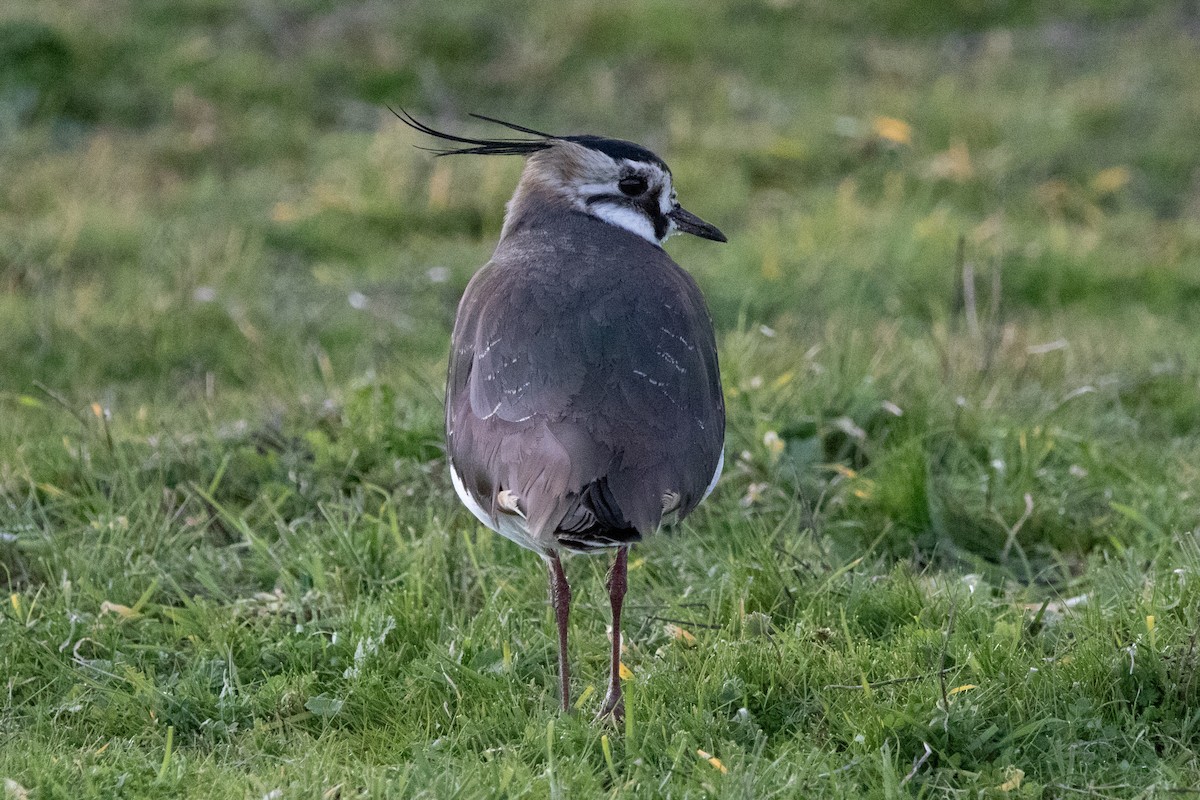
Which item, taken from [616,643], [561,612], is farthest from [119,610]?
[616,643]

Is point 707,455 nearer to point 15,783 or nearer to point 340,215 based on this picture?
point 15,783

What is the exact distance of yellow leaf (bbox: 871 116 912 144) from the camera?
7.43m

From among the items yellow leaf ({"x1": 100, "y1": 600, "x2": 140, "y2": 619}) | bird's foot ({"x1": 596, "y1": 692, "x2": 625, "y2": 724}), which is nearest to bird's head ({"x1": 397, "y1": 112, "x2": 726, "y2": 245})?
bird's foot ({"x1": 596, "y1": 692, "x2": 625, "y2": 724})

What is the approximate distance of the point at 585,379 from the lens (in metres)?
3.47

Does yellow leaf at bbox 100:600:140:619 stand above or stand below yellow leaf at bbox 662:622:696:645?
below

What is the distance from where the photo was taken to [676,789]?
3072 mm

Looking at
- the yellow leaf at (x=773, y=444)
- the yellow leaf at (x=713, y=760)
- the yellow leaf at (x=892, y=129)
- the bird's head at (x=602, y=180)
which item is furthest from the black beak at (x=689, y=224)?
the yellow leaf at (x=892, y=129)

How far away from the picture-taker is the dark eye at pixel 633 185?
413cm

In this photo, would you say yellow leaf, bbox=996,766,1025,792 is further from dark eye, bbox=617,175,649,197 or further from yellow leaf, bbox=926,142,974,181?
yellow leaf, bbox=926,142,974,181

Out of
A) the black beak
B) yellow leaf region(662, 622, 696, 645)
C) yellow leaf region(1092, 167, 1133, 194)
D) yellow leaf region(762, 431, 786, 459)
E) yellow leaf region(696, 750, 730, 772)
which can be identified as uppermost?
the black beak

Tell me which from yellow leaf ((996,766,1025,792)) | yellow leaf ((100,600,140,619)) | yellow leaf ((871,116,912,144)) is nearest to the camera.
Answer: yellow leaf ((996,766,1025,792))

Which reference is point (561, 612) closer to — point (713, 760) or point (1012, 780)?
point (713, 760)

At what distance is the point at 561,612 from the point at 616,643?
17cm

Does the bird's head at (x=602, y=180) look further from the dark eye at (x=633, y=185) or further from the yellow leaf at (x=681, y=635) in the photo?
the yellow leaf at (x=681, y=635)
